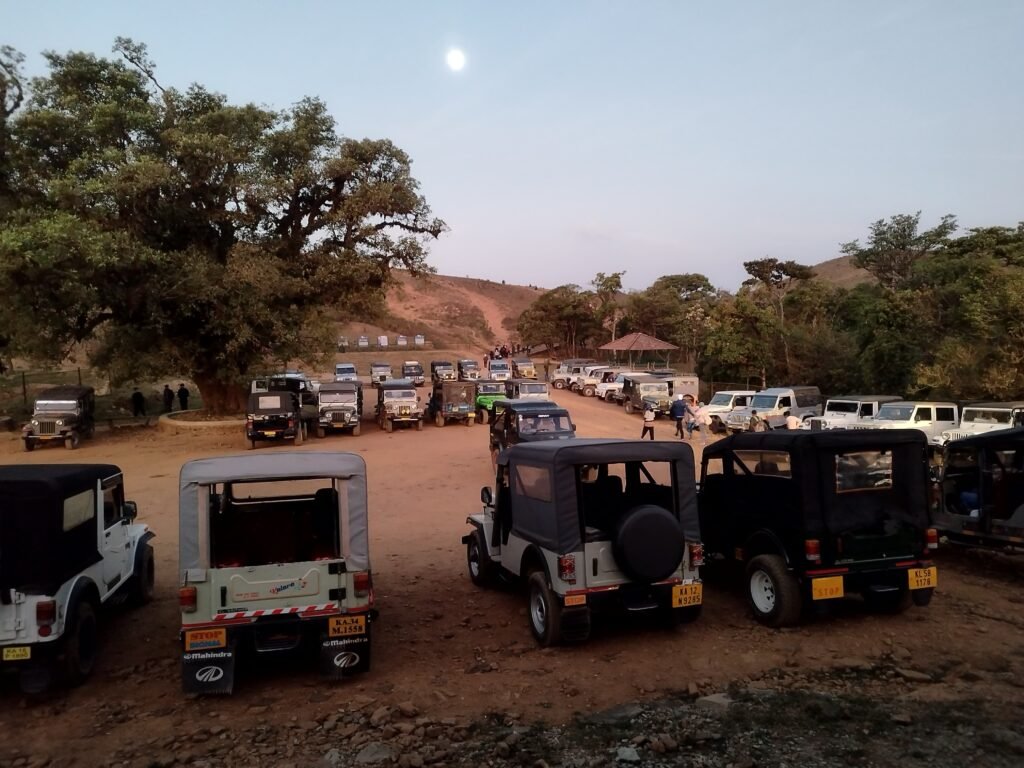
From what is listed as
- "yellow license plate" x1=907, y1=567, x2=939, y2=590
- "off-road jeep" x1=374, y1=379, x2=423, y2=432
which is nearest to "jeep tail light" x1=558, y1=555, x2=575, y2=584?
"yellow license plate" x1=907, y1=567, x2=939, y2=590

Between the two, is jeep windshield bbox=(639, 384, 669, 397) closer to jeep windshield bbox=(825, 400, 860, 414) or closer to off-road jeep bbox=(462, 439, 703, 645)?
jeep windshield bbox=(825, 400, 860, 414)

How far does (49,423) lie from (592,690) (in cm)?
2560

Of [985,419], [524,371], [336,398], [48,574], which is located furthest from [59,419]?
[524,371]

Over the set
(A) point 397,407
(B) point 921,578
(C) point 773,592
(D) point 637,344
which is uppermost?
(D) point 637,344

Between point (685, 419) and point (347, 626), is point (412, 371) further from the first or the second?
point (347, 626)

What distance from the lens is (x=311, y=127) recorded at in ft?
97.6

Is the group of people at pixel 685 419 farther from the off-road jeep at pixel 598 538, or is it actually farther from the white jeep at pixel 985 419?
the off-road jeep at pixel 598 538

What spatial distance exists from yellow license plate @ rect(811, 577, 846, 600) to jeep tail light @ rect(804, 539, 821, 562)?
0.21 metres

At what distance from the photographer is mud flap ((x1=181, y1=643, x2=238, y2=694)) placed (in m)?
6.23

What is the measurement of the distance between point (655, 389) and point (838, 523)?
90.6ft

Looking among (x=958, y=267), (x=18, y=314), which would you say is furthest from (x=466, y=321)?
(x=18, y=314)

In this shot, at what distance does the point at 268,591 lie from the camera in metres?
6.43

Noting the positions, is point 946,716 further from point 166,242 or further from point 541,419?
point 166,242

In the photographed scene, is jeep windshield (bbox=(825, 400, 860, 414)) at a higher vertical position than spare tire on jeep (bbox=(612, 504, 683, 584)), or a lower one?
higher
